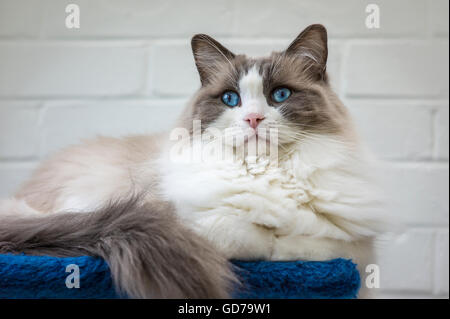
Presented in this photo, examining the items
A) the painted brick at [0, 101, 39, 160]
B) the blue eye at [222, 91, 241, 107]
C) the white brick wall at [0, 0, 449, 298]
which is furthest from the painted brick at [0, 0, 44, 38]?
the blue eye at [222, 91, 241, 107]

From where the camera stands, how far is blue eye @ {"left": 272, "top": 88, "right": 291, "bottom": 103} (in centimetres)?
103

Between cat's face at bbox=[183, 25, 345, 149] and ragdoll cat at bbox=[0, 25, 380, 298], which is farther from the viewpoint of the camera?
cat's face at bbox=[183, 25, 345, 149]

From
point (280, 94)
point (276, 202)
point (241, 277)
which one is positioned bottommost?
point (241, 277)

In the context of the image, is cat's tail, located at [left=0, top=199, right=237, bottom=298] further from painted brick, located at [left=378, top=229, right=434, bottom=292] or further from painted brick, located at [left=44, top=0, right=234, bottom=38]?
painted brick, located at [left=378, top=229, right=434, bottom=292]

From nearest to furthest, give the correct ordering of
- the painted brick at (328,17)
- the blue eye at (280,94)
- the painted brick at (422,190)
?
the blue eye at (280,94) → the painted brick at (328,17) → the painted brick at (422,190)

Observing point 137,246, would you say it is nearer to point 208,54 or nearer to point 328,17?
point 208,54

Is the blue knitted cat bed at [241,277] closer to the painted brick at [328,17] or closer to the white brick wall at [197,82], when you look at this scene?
the white brick wall at [197,82]

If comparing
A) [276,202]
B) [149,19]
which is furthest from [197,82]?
[276,202]

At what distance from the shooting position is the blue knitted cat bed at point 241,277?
30.6 inches

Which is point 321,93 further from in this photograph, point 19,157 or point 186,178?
point 19,157

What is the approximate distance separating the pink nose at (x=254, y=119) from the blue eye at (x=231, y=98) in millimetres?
106

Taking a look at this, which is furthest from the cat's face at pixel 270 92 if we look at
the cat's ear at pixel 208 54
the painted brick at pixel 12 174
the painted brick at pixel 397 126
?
the painted brick at pixel 12 174

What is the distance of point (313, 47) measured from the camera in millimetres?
1083

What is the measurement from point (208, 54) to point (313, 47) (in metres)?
0.27
